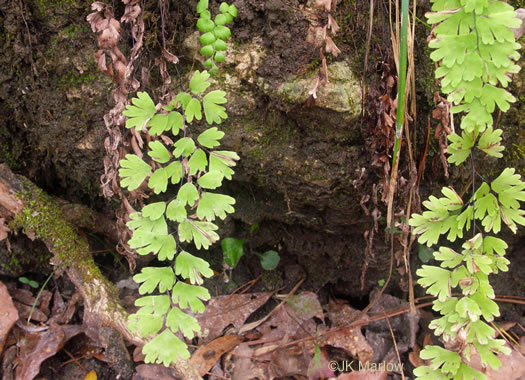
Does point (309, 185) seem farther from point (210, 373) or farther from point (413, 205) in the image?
point (210, 373)

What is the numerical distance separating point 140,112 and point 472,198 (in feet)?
4.13

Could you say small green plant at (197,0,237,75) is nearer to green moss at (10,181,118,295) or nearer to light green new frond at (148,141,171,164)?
light green new frond at (148,141,171,164)

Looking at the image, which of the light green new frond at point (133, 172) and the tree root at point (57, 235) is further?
the tree root at point (57, 235)

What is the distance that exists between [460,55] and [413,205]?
77cm

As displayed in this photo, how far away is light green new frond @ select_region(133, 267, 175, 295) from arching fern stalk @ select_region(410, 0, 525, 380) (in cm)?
93

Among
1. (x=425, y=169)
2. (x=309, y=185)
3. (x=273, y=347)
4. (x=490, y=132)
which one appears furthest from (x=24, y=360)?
(x=490, y=132)

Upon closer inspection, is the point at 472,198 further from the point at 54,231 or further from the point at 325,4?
the point at 54,231

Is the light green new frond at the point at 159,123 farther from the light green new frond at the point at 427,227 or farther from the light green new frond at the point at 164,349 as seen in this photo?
the light green new frond at the point at 427,227

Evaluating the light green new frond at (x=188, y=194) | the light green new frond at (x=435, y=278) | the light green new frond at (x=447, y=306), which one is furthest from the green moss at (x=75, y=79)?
the light green new frond at (x=447, y=306)

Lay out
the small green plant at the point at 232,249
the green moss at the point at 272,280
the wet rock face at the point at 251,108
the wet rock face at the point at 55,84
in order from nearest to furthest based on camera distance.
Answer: the wet rock face at the point at 251,108 < the wet rock face at the point at 55,84 < the small green plant at the point at 232,249 < the green moss at the point at 272,280

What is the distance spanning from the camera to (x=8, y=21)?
1.94 m

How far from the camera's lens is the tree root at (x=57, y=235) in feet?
6.99

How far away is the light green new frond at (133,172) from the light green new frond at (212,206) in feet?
0.83

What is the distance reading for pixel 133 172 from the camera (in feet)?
5.29
